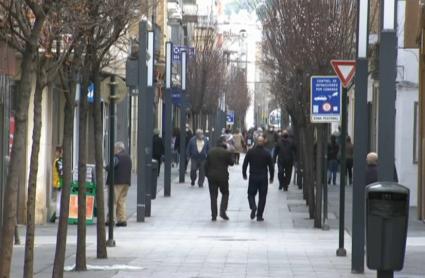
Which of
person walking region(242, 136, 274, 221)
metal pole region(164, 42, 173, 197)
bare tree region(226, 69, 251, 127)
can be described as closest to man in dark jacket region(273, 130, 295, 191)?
metal pole region(164, 42, 173, 197)

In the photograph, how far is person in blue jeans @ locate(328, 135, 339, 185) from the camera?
142 feet

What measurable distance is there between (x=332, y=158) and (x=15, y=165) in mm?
32473

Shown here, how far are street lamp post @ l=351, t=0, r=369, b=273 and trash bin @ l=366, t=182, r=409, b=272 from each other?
3.91 metres

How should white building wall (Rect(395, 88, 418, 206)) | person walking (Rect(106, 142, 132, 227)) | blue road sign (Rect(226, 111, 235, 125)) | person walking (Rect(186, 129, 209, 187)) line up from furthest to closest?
blue road sign (Rect(226, 111, 235, 125)), person walking (Rect(186, 129, 209, 187)), white building wall (Rect(395, 88, 418, 206)), person walking (Rect(106, 142, 132, 227))

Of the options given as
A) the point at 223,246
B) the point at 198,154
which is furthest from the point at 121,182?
the point at 198,154

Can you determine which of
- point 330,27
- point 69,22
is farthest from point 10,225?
point 330,27

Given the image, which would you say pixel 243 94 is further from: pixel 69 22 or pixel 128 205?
pixel 69 22

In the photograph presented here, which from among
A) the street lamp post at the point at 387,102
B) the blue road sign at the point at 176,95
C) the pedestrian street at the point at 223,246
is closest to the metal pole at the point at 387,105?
the street lamp post at the point at 387,102

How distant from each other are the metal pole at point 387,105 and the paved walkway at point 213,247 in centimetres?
368

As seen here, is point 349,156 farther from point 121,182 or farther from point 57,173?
point 121,182

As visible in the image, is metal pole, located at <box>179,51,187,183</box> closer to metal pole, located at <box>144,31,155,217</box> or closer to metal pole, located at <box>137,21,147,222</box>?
Result: metal pole, located at <box>144,31,155,217</box>

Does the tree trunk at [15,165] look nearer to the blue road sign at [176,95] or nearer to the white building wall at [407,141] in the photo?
the white building wall at [407,141]

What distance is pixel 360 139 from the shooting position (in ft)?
53.3

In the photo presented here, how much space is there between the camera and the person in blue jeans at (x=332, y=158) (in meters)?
43.3
